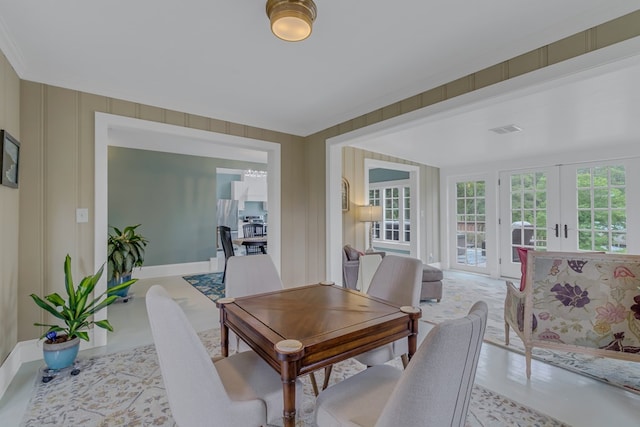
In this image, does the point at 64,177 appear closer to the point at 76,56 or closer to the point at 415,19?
the point at 76,56

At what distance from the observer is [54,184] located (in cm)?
263

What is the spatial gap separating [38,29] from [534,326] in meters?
4.10

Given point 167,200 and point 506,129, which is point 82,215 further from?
point 506,129

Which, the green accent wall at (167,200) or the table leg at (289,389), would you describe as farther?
the green accent wall at (167,200)

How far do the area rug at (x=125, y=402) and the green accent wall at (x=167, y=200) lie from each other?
3508 mm

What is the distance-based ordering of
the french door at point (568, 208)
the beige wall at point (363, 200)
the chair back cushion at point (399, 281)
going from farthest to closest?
1. the beige wall at point (363, 200)
2. the french door at point (568, 208)
3. the chair back cushion at point (399, 281)

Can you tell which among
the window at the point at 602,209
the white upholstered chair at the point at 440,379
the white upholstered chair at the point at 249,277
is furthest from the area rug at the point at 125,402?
the window at the point at 602,209

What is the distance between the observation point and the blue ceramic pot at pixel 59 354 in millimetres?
2213

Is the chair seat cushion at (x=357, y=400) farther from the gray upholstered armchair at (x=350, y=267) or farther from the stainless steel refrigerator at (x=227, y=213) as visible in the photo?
the stainless steel refrigerator at (x=227, y=213)

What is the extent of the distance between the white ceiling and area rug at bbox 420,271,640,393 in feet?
7.16

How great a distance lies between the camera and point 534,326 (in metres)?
2.28

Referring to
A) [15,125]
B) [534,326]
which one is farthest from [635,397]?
[15,125]

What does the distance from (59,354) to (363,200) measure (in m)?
4.13

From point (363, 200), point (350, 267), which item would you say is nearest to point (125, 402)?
point (350, 267)
